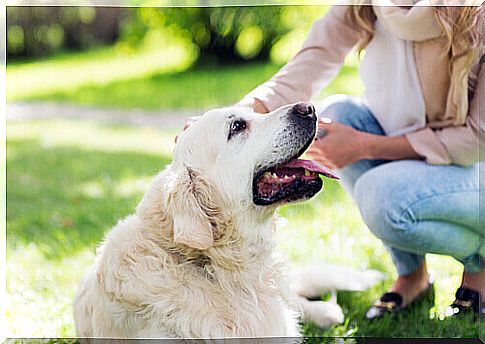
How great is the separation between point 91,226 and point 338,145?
1.48 m

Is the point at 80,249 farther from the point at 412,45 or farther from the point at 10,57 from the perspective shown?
the point at 412,45

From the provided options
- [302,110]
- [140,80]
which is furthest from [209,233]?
[140,80]

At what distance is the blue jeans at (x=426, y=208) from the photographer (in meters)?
2.30

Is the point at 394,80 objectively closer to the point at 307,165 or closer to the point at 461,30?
the point at 461,30

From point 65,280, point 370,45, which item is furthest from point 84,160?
point 370,45

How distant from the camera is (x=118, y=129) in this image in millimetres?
3186

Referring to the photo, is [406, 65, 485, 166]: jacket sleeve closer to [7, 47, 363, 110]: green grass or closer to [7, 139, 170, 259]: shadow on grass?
[7, 47, 363, 110]: green grass

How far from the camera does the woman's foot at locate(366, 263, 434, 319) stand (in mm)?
2521

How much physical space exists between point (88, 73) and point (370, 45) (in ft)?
4.39

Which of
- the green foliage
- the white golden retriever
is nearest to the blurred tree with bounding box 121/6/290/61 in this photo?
the green foliage

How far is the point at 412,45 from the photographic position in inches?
91.5

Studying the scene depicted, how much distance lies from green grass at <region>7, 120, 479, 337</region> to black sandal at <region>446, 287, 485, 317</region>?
31mm

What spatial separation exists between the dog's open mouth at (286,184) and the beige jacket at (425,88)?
34cm

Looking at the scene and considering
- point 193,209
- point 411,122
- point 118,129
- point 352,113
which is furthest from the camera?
point 118,129
